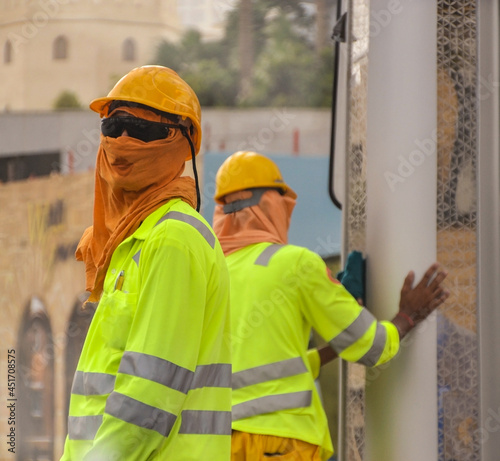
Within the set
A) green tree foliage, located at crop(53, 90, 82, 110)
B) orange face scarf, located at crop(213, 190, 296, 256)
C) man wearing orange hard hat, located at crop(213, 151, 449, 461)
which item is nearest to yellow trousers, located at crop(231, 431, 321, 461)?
man wearing orange hard hat, located at crop(213, 151, 449, 461)

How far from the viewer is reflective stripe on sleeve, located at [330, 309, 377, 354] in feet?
9.12

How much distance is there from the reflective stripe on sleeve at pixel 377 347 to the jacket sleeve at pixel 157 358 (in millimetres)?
1122

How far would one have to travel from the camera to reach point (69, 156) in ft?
28.4

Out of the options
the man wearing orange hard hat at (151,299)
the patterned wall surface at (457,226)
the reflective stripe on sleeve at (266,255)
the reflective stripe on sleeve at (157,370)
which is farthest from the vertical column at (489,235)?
the reflective stripe on sleeve at (157,370)

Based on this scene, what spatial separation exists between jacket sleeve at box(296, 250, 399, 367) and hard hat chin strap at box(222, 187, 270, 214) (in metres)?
0.41

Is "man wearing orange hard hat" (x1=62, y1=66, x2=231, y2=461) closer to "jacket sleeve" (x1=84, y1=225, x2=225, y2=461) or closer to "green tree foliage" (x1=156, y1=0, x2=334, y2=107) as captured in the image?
"jacket sleeve" (x1=84, y1=225, x2=225, y2=461)

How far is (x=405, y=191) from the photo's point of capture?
8.90 ft

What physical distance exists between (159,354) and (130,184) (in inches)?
18.2

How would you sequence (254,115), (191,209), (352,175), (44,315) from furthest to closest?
(254,115) < (44,315) < (352,175) < (191,209)

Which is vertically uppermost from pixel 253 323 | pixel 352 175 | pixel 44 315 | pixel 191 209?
pixel 191 209

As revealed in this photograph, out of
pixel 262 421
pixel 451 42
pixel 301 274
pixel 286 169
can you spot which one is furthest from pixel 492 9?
pixel 286 169

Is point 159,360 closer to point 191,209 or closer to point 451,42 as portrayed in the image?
point 191,209

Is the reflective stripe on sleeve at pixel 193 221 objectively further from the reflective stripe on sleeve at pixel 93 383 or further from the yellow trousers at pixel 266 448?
the yellow trousers at pixel 266 448

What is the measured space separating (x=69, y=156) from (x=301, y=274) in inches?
246
